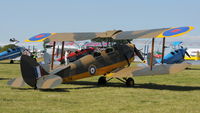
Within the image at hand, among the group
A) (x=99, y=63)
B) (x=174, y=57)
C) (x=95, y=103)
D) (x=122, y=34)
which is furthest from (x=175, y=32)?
(x=174, y=57)

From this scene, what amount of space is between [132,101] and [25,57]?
4017 mm

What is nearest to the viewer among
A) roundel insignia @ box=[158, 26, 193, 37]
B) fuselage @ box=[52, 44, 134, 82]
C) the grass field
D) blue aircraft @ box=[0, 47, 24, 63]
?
the grass field

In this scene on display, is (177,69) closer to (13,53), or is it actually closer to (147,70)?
(147,70)

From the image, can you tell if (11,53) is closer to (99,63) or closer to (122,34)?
(99,63)

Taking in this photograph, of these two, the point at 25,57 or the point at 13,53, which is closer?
the point at 25,57

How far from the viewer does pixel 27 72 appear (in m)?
11.6

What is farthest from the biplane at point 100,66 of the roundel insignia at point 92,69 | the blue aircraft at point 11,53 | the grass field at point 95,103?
the blue aircraft at point 11,53

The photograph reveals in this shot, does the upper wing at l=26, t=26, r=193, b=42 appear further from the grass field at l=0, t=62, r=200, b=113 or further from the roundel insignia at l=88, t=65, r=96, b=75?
the grass field at l=0, t=62, r=200, b=113

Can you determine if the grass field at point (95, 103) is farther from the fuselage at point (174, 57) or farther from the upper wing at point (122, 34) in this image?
the fuselage at point (174, 57)

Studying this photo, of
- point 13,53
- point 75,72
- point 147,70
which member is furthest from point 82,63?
point 13,53

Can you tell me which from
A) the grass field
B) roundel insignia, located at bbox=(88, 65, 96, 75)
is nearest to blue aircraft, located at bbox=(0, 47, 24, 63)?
roundel insignia, located at bbox=(88, 65, 96, 75)

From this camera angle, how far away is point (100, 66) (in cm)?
1425

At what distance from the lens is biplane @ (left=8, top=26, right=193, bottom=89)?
11.7 m

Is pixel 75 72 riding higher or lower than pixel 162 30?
lower
